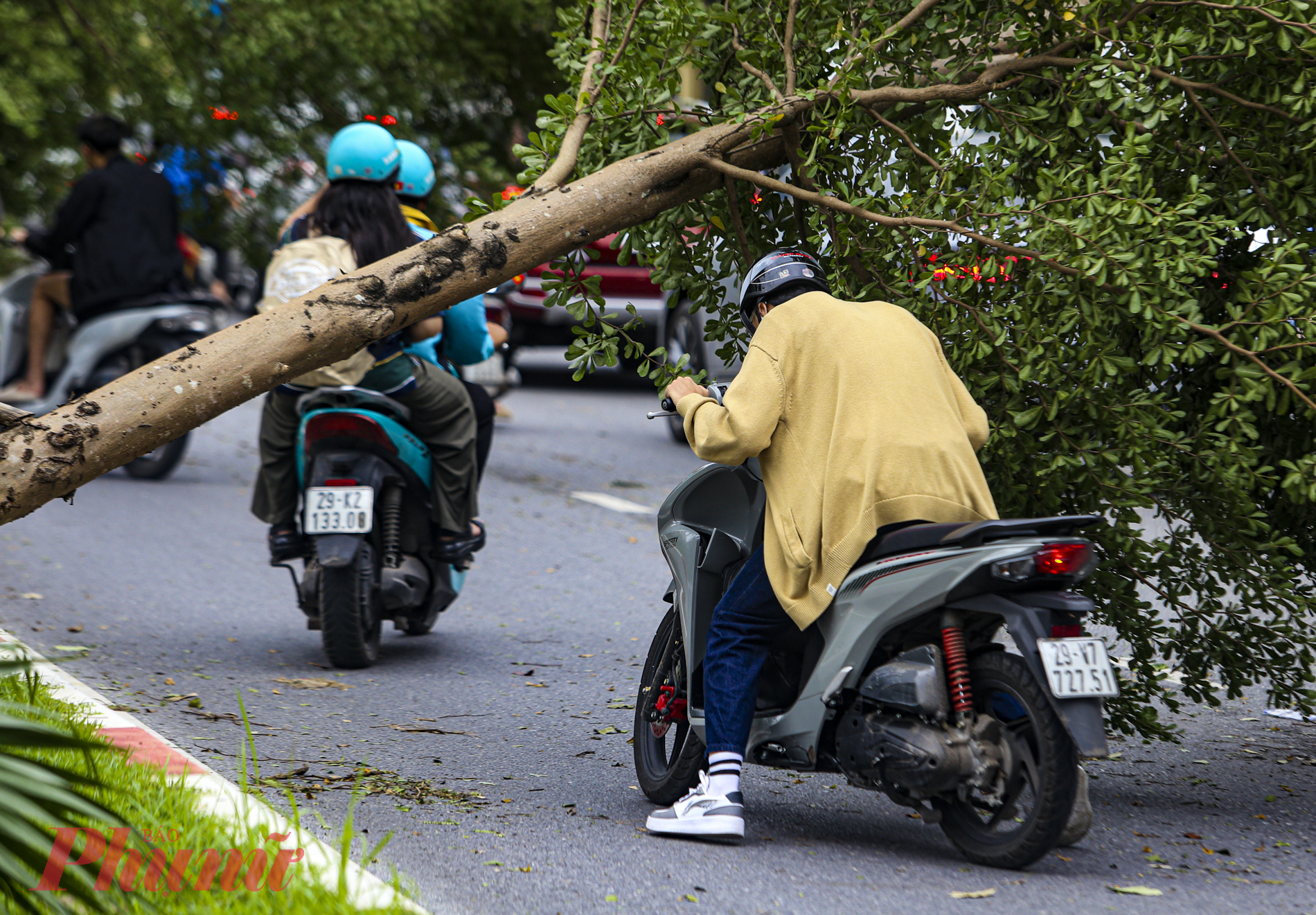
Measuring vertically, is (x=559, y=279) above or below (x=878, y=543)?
above

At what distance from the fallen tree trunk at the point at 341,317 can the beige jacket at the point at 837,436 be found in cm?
84

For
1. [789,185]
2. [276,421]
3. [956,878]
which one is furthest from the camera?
[276,421]

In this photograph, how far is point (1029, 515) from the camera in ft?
15.8

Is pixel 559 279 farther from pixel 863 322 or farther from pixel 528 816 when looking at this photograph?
pixel 528 816

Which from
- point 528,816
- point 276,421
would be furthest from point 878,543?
point 276,421

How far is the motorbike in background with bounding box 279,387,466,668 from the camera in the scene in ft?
19.5

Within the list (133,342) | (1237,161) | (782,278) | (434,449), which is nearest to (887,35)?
(782,278)

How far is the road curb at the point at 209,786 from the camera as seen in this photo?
10.8 ft

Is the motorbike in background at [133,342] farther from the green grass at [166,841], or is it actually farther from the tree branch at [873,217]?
the tree branch at [873,217]

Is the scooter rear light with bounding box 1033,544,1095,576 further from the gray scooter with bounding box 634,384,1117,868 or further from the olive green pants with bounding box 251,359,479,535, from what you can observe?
the olive green pants with bounding box 251,359,479,535

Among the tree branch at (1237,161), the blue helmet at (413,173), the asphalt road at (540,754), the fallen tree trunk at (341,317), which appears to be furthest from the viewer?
the blue helmet at (413,173)

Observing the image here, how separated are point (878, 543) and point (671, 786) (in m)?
0.98

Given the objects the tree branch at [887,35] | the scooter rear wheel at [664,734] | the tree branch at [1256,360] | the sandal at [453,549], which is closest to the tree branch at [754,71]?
the tree branch at [887,35]

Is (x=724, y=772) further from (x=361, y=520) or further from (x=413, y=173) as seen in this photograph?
(x=413, y=173)
